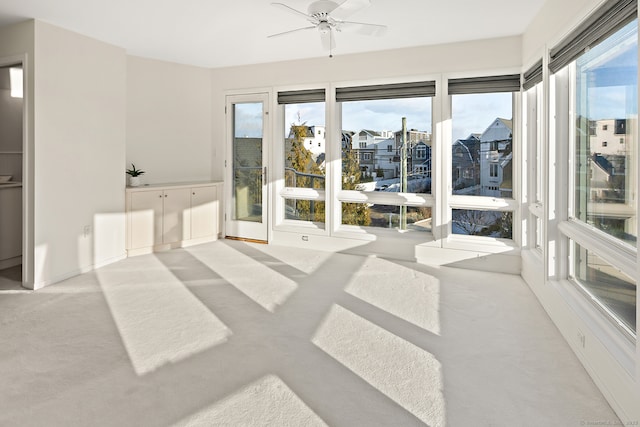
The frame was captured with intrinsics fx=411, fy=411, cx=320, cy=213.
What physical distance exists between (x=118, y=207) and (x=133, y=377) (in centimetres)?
305

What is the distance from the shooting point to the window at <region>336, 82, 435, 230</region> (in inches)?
196

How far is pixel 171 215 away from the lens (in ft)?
17.7

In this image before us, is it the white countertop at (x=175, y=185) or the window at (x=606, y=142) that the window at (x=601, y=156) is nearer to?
the window at (x=606, y=142)

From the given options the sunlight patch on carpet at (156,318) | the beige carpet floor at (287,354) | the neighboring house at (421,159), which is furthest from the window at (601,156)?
the sunlight patch on carpet at (156,318)

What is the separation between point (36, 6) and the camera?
350cm

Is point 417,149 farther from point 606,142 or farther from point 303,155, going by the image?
point 606,142

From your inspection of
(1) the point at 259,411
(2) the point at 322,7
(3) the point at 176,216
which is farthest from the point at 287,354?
(3) the point at 176,216

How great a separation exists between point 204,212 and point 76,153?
1893 mm

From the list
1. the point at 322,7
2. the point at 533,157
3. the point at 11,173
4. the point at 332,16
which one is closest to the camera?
the point at 322,7

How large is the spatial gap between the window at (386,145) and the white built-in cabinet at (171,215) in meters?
1.94

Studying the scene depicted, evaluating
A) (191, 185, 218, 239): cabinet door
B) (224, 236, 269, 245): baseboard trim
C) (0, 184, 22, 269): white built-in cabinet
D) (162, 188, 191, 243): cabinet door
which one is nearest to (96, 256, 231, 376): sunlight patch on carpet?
(162, 188, 191, 243): cabinet door

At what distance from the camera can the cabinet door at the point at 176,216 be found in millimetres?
5352

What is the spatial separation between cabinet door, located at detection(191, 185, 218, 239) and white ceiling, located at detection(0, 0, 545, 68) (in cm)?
184

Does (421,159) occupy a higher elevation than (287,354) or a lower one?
higher
